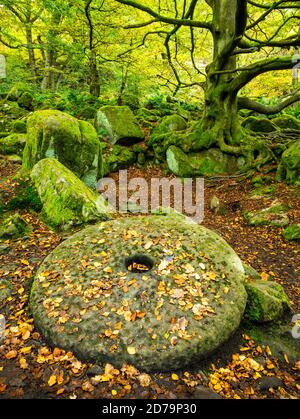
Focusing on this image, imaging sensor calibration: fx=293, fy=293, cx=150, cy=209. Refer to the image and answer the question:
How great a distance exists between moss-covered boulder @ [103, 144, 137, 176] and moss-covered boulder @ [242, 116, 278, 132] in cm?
463

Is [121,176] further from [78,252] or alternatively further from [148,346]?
[148,346]

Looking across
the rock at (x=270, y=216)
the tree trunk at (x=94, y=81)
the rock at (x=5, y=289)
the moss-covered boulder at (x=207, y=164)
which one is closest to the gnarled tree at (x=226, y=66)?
the moss-covered boulder at (x=207, y=164)

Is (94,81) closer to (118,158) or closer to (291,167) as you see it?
(118,158)

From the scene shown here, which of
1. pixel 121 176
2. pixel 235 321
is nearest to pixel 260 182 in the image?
pixel 121 176

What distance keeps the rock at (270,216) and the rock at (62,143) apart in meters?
4.00

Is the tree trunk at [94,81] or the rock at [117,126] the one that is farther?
the tree trunk at [94,81]

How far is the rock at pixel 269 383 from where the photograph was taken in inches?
110

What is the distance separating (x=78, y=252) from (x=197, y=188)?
555 centimetres

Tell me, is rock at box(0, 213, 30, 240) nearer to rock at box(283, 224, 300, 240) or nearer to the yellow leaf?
the yellow leaf

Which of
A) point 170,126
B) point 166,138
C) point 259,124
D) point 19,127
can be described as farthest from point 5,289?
point 259,124

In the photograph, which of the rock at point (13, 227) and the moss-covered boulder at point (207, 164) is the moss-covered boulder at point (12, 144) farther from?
the moss-covered boulder at point (207, 164)

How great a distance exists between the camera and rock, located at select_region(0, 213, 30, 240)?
4.62 meters

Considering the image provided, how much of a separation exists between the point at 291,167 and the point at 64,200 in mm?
5838

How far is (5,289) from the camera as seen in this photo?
12.0ft
